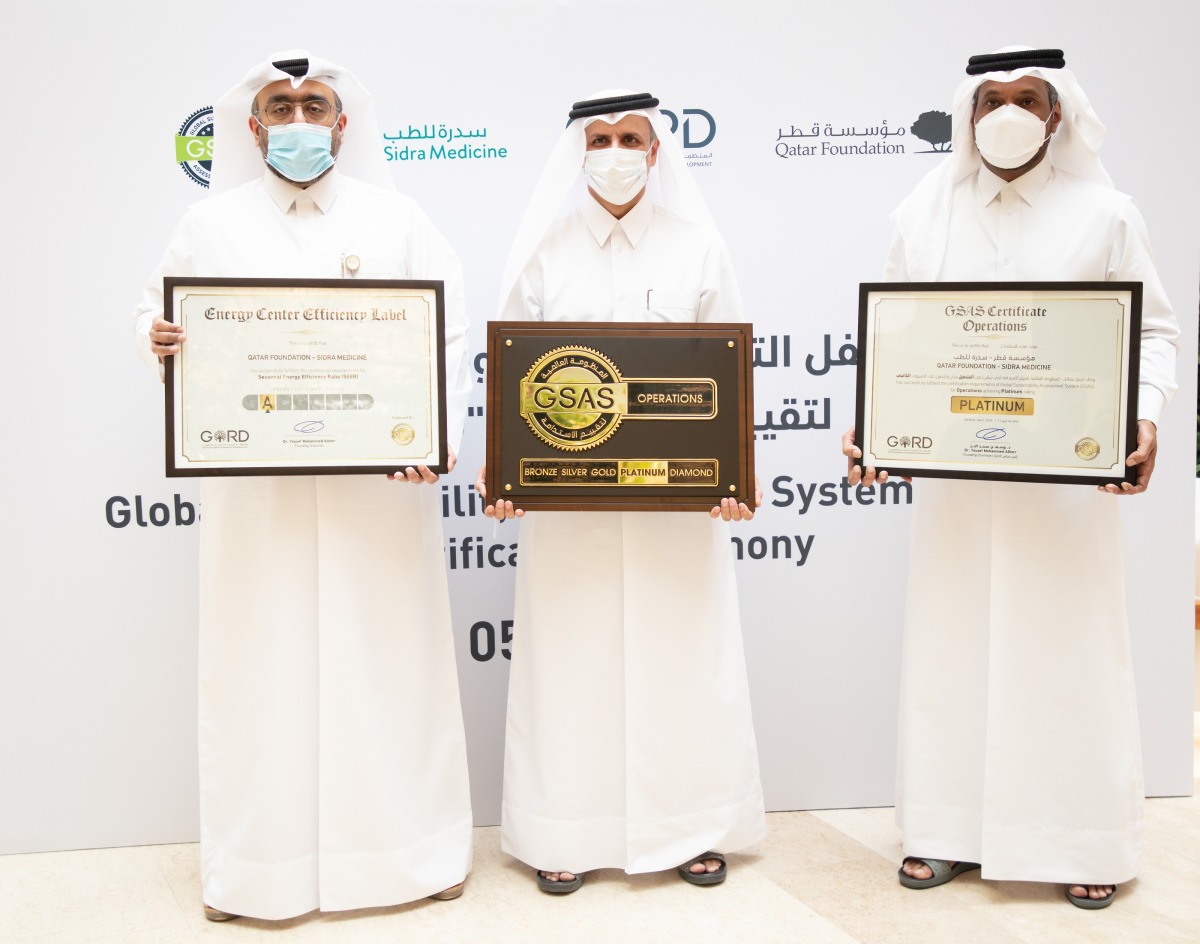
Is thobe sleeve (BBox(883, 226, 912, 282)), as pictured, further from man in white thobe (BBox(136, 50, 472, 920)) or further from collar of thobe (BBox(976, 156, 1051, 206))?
man in white thobe (BBox(136, 50, 472, 920))

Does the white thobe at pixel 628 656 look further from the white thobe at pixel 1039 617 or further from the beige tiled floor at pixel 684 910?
the white thobe at pixel 1039 617

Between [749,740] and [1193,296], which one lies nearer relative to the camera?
[749,740]

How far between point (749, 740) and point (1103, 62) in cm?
253

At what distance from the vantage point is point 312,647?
273cm

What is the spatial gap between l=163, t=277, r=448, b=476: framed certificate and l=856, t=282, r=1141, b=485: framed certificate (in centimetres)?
114

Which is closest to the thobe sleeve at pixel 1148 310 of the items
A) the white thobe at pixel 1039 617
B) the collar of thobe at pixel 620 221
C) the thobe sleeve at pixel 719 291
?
the white thobe at pixel 1039 617

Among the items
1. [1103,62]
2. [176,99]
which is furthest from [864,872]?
[176,99]

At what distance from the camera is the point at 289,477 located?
2.71m

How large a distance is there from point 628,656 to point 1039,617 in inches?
43.5

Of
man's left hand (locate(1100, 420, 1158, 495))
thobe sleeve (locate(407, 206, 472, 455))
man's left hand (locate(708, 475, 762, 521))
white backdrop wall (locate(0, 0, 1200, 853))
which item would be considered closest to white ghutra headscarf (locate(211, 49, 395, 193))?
thobe sleeve (locate(407, 206, 472, 455))

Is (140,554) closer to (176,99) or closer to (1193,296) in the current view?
(176,99)

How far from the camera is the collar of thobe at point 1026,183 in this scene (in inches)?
109

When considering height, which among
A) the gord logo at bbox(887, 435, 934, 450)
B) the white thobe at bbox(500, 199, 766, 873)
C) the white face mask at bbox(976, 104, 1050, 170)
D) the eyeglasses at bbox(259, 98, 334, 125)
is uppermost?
the eyeglasses at bbox(259, 98, 334, 125)

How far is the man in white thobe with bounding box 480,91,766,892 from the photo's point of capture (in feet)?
9.33
